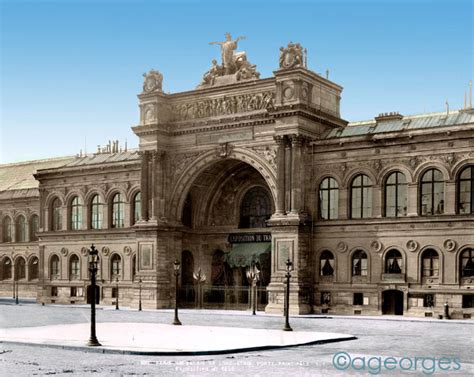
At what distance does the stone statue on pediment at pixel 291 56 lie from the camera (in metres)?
56.4

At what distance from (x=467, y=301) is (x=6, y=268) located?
179 ft

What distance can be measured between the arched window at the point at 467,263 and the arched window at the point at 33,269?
48860 mm

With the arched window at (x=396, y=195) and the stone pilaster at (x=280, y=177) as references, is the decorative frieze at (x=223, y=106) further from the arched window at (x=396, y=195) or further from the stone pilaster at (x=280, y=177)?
the arched window at (x=396, y=195)

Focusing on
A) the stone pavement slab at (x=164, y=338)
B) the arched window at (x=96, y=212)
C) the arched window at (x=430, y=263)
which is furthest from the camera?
the arched window at (x=96, y=212)

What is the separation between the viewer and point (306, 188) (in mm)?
56156

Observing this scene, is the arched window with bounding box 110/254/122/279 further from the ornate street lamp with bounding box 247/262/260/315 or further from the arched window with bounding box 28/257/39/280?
the arched window with bounding box 28/257/39/280

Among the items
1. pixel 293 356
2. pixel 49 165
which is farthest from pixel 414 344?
Answer: pixel 49 165

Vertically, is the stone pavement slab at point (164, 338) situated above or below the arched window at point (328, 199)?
below

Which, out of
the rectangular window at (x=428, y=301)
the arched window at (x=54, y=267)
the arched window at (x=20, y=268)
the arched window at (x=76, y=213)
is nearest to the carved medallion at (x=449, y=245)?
the rectangular window at (x=428, y=301)

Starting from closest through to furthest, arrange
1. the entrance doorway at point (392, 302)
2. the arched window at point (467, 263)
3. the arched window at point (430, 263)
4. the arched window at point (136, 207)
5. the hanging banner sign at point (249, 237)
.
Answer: the arched window at point (467, 263)
the arched window at point (430, 263)
the entrance doorway at point (392, 302)
the hanging banner sign at point (249, 237)
the arched window at point (136, 207)

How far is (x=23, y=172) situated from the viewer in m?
99.7

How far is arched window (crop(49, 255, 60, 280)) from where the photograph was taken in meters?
73.5

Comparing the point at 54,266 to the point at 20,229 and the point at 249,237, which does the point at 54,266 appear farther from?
the point at 249,237

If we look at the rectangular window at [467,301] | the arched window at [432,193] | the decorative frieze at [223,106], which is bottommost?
the rectangular window at [467,301]
